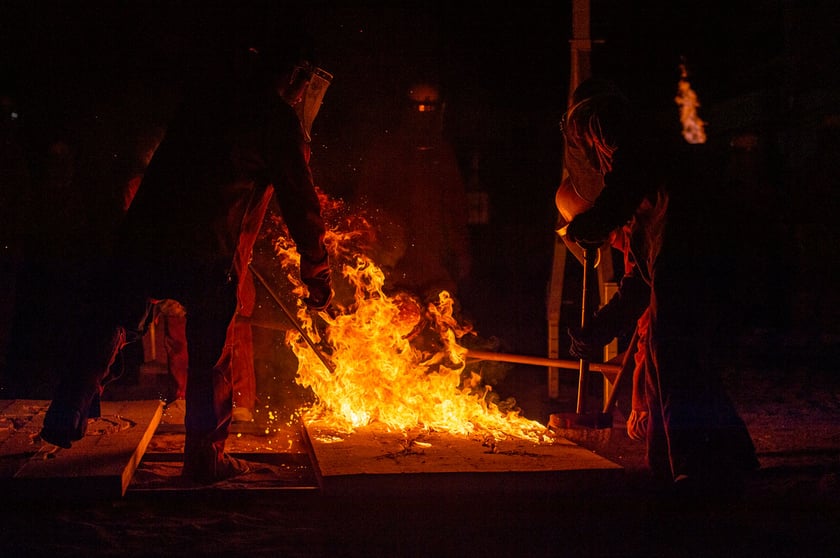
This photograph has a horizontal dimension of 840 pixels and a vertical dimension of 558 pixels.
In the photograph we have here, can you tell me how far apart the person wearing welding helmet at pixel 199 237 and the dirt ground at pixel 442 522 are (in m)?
0.47

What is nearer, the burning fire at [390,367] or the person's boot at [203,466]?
the person's boot at [203,466]

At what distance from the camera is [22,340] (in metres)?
8.29

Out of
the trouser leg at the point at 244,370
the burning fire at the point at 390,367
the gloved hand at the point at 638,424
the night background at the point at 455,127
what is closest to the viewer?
the gloved hand at the point at 638,424

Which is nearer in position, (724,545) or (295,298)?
(724,545)

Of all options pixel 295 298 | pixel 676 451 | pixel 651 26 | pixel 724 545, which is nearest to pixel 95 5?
pixel 295 298

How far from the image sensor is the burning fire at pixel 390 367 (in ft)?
17.8

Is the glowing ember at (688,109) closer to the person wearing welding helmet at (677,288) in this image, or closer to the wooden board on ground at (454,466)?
the person wearing welding helmet at (677,288)

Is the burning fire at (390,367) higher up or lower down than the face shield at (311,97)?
lower down

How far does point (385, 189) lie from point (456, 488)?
13.3 ft

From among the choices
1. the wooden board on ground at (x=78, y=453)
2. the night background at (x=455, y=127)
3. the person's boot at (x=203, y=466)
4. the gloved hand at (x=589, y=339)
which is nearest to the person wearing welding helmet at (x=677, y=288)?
the night background at (x=455, y=127)

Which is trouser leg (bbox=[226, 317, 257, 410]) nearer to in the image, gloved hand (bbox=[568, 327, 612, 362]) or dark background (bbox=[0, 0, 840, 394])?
dark background (bbox=[0, 0, 840, 394])

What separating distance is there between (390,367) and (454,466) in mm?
1377

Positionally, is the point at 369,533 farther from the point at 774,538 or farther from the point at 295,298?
the point at 295,298

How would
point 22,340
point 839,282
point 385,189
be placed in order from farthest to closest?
1. point 839,282
2. point 22,340
3. point 385,189
